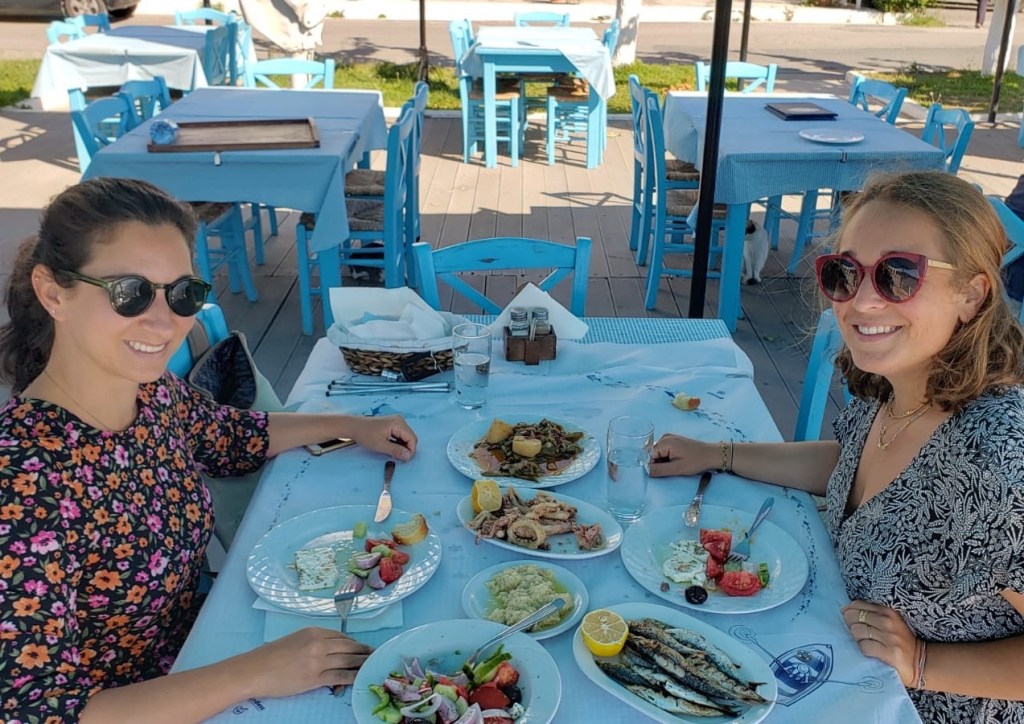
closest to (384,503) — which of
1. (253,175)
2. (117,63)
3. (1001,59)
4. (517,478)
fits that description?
(517,478)

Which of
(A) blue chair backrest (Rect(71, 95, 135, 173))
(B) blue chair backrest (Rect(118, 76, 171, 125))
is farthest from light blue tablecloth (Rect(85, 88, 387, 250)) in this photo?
(B) blue chair backrest (Rect(118, 76, 171, 125))

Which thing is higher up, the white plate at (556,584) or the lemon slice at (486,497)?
the lemon slice at (486,497)

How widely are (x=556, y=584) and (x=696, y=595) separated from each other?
0.73ft

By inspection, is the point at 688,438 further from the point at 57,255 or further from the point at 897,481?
the point at 57,255

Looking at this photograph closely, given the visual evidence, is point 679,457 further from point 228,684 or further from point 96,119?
point 96,119

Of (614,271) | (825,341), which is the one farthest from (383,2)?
(825,341)

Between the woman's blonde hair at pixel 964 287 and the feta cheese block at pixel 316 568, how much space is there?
3.45 feet

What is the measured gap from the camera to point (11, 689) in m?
1.13

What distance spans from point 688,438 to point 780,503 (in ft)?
0.72

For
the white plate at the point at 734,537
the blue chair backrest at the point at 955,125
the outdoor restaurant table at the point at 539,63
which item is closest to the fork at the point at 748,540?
the white plate at the point at 734,537

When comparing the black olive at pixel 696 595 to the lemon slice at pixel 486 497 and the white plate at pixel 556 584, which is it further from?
the lemon slice at pixel 486 497

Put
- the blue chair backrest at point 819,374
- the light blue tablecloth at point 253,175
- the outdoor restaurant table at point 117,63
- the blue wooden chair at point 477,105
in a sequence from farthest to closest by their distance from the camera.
Answer: the blue wooden chair at point 477,105 < the outdoor restaurant table at point 117,63 < the light blue tablecloth at point 253,175 < the blue chair backrest at point 819,374

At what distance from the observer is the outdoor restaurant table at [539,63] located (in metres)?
6.67

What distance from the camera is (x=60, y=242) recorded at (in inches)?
55.5
